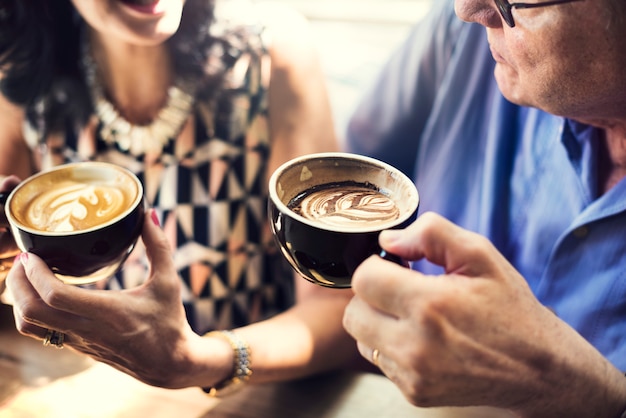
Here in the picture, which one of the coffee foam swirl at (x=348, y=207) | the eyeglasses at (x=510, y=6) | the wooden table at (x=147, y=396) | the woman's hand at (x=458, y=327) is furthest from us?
the wooden table at (x=147, y=396)

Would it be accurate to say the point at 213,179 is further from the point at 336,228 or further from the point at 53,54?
the point at 336,228

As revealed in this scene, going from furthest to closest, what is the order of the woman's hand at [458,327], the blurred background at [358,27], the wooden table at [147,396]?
the blurred background at [358,27] → the wooden table at [147,396] → the woman's hand at [458,327]

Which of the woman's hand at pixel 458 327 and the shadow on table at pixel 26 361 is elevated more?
the woman's hand at pixel 458 327

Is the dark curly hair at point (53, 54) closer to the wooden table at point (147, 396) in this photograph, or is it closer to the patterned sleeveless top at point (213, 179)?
the patterned sleeveless top at point (213, 179)

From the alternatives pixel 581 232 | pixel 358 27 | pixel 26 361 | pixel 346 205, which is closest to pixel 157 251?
pixel 346 205

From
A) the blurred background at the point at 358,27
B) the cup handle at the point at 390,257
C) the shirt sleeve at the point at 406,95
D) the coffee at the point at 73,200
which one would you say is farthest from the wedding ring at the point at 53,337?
the blurred background at the point at 358,27

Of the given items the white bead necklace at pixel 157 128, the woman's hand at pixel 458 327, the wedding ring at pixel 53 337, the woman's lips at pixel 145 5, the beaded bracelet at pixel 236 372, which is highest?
the woman's lips at pixel 145 5

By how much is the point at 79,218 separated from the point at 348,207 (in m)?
0.48

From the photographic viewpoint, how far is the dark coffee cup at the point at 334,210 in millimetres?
755

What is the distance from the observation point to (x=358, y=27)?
8.75 ft

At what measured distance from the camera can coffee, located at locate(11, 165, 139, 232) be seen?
996 mm

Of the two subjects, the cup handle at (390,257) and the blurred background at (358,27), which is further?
the blurred background at (358,27)

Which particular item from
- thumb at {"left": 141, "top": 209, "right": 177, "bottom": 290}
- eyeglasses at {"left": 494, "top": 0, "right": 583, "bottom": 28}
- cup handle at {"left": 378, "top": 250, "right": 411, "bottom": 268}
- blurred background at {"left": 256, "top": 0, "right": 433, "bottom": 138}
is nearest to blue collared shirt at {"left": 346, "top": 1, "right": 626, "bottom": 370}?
eyeglasses at {"left": 494, "top": 0, "right": 583, "bottom": 28}

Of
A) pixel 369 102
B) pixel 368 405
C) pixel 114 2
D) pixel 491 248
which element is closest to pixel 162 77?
pixel 114 2
